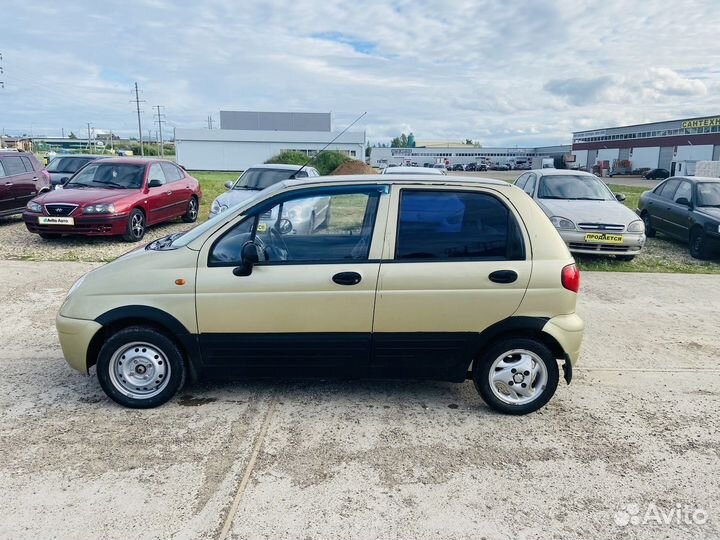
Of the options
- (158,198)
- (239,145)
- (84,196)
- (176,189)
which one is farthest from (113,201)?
(239,145)

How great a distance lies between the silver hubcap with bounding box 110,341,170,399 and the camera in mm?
3953

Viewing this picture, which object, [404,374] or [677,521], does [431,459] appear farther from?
[677,521]

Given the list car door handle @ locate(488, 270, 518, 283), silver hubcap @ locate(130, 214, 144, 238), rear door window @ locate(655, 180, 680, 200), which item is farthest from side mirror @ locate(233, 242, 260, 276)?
rear door window @ locate(655, 180, 680, 200)

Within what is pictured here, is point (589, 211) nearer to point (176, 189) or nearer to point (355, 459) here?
point (355, 459)

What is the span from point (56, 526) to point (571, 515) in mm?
2744

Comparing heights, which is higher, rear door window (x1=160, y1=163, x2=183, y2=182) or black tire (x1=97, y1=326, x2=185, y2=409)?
rear door window (x1=160, y1=163, x2=183, y2=182)

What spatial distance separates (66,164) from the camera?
55.0 ft

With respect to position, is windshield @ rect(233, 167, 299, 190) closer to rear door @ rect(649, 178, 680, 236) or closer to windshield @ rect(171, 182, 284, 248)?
windshield @ rect(171, 182, 284, 248)

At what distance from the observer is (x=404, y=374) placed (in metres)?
4.02

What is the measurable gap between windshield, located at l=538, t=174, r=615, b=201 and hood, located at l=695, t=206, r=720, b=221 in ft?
5.59

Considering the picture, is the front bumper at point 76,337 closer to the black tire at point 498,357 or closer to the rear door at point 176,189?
the black tire at point 498,357

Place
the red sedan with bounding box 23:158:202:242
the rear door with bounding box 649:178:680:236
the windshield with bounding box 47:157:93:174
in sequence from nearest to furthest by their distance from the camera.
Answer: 1. the red sedan with bounding box 23:158:202:242
2. the rear door with bounding box 649:178:680:236
3. the windshield with bounding box 47:157:93:174

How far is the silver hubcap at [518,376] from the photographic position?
3.97m

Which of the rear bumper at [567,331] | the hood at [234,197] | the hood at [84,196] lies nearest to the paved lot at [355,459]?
the rear bumper at [567,331]
